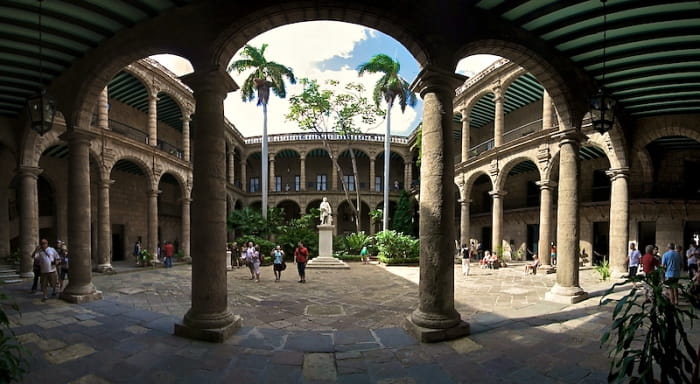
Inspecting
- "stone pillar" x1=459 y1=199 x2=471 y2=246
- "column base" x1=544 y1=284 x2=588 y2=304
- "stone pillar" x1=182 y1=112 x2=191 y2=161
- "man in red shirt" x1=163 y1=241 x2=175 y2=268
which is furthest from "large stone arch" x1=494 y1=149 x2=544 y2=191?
"stone pillar" x1=182 y1=112 x2=191 y2=161

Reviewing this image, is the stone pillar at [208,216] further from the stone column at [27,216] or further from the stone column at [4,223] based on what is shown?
the stone column at [4,223]

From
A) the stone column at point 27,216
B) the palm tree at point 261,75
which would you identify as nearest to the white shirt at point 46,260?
the stone column at point 27,216

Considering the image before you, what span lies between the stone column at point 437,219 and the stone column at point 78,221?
302 inches

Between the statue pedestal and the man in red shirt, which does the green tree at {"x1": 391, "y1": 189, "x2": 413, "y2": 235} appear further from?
the man in red shirt

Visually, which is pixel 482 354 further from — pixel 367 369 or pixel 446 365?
pixel 367 369

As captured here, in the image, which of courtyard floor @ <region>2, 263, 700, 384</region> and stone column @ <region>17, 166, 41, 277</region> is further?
stone column @ <region>17, 166, 41, 277</region>

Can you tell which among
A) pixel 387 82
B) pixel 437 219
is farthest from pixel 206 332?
pixel 387 82

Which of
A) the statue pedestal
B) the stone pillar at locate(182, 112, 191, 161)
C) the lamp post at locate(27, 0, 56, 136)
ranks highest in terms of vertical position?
the stone pillar at locate(182, 112, 191, 161)

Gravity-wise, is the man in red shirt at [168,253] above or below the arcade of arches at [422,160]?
below

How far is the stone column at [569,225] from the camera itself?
7.44 metres

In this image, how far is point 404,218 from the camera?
28453mm

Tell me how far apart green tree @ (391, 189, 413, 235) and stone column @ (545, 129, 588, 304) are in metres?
20.3

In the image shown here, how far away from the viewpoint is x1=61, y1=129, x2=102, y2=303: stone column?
7680 millimetres

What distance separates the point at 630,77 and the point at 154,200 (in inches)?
829
